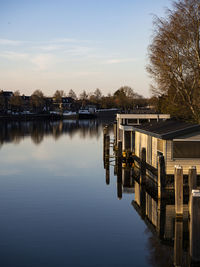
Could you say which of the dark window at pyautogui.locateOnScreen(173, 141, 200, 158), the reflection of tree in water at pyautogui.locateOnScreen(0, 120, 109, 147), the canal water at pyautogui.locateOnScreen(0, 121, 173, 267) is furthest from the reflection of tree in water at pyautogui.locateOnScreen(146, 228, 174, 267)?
the reflection of tree in water at pyautogui.locateOnScreen(0, 120, 109, 147)

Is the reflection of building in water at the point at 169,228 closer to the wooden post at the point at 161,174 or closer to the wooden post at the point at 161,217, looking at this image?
the wooden post at the point at 161,217

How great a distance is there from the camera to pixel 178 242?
17.2m

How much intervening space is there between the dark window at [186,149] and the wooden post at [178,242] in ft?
19.1

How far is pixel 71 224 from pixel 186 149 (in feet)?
30.2

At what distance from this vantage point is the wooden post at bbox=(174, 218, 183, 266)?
15.1 metres

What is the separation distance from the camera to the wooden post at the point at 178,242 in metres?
15.1


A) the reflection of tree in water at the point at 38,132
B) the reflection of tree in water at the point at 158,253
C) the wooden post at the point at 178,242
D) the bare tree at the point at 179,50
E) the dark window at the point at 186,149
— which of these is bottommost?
the reflection of tree in water at the point at 158,253

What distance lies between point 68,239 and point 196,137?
1108cm

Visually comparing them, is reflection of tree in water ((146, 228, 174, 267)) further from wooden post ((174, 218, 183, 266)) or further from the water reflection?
wooden post ((174, 218, 183, 266))

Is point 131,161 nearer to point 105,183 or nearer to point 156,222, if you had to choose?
point 105,183

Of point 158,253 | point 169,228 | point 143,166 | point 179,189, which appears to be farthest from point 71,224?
point 143,166

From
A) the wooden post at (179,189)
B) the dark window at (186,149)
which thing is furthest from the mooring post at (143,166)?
the wooden post at (179,189)

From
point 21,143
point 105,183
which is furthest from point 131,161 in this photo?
point 21,143

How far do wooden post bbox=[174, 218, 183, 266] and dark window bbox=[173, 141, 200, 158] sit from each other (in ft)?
19.1
